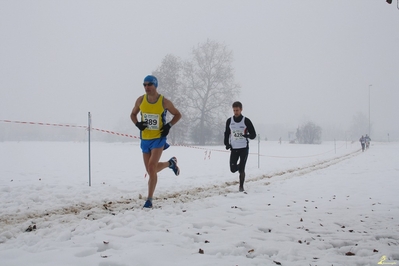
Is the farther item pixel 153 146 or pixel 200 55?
pixel 200 55

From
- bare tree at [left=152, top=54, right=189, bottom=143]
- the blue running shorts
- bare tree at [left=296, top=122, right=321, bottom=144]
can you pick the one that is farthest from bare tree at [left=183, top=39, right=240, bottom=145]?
bare tree at [left=296, top=122, right=321, bottom=144]

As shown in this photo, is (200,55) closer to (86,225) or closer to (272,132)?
(86,225)

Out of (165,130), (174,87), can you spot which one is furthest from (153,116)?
(174,87)

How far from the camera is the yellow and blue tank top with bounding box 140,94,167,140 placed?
5.47 m

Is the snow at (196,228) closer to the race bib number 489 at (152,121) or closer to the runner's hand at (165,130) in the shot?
the runner's hand at (165,130)

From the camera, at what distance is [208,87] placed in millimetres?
38969

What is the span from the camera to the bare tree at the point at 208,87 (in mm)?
38406

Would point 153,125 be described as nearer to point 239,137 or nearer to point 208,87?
point 239,137

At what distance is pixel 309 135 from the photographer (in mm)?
67750

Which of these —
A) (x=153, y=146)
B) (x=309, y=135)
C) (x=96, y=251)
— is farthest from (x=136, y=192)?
(x=309, y=135)

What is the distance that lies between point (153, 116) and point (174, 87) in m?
32.6

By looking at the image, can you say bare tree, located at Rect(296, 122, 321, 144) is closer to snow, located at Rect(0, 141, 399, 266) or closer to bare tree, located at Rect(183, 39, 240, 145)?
bare tree, located at Rect(183, 39, 240, 145)

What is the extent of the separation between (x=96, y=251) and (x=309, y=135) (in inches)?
2736

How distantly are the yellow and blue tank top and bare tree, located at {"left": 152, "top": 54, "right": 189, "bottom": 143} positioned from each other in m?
30.9
